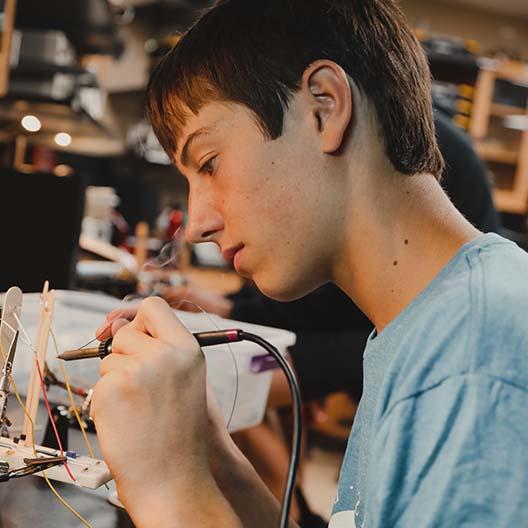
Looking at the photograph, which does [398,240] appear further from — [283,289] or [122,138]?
[122,138]

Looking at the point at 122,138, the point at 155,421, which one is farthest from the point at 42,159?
the point at 155,421

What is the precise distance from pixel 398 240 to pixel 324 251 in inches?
3.3

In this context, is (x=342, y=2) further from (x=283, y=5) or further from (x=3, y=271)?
(x=3, y=271)

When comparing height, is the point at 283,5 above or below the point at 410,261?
above

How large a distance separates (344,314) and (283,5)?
3.93ft

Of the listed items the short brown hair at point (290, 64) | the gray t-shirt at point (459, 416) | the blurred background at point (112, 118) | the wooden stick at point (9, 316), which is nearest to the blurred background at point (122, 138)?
the blurred background at point (112, 118)

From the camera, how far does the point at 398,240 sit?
756 millimetres

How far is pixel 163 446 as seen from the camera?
2.22 ft

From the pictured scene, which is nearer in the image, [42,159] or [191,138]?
[191,138]

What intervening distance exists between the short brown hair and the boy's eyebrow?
0.03 metres

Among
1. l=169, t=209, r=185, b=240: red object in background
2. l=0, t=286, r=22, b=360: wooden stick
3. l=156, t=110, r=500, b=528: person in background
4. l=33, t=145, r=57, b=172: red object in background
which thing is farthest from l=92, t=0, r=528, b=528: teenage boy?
l=33, t=145, r=57, b=172: red object in background

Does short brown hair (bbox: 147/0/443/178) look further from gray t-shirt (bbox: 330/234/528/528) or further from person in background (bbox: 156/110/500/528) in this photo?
person in background (bbox: 156/110/500/528)

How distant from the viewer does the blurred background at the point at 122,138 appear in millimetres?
2064

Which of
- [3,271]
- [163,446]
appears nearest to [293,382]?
[163,446]
